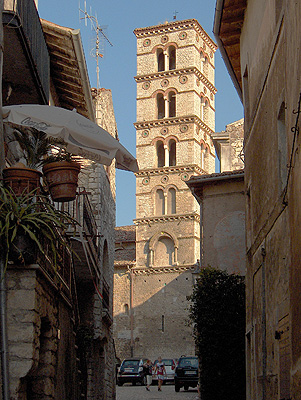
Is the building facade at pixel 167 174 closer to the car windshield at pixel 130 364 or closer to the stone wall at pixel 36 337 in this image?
the car windshield at pixel 130 364

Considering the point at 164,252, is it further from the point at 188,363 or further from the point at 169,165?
the point at 188,363

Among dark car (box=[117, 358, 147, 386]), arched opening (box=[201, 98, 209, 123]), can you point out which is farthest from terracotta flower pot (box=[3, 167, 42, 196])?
arched opening (box=[201, 98, 209, 123])

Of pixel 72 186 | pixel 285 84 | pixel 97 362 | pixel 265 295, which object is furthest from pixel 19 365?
pixel 97 362

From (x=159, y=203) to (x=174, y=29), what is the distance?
48.7 ft

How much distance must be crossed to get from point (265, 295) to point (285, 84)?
3.46 meters

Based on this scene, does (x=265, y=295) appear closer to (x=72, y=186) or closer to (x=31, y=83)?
(x=72, y=186)

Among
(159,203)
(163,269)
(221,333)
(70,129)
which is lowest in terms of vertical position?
(221,333)

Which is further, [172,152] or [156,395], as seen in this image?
[172,152]

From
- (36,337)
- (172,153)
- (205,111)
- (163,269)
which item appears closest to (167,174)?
(172,153)

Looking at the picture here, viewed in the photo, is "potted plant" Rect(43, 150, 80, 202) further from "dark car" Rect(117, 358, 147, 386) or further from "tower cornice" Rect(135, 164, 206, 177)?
"tower cornice" Rect(135, 164, 206, 177)

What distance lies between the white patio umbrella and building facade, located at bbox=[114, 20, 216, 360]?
3874 centimetres

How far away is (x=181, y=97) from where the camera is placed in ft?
181

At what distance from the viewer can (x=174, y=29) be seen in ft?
188

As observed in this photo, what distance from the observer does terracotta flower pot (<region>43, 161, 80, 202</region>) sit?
9.49 metres
